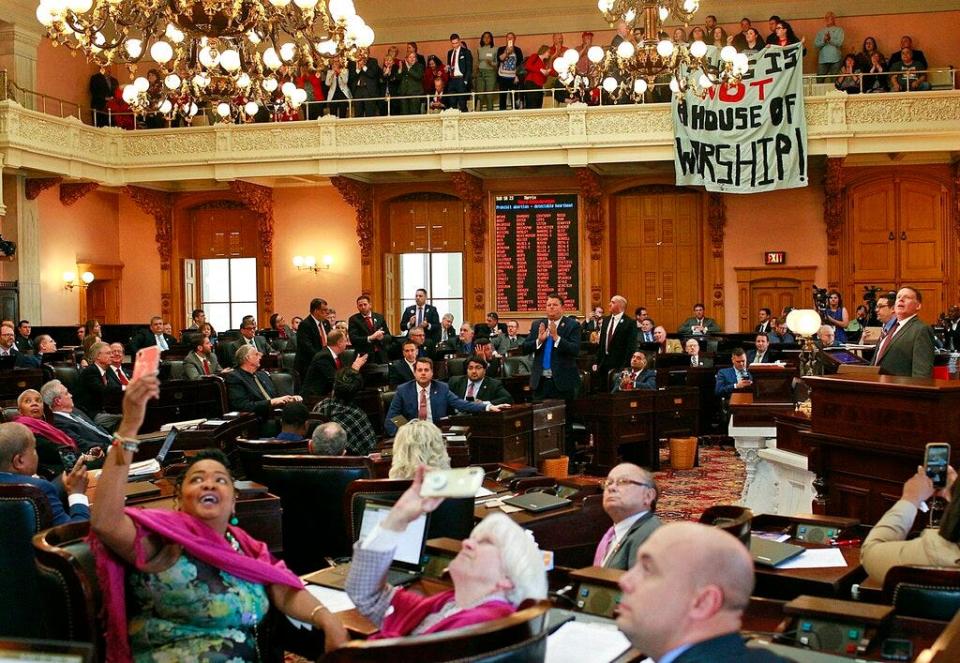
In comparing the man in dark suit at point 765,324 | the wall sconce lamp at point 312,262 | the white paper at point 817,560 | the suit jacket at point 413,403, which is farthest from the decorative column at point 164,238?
the white paper at point 817,560

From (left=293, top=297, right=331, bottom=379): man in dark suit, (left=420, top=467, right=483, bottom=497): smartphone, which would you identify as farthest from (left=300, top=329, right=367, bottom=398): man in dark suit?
(left=420, top=467, right=483, bottom=497): smartphone

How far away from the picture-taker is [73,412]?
6699mm

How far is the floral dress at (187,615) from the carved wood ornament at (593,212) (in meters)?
14.7

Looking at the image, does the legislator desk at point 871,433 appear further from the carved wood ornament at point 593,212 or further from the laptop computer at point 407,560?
the carved wood ornament at point 593,212

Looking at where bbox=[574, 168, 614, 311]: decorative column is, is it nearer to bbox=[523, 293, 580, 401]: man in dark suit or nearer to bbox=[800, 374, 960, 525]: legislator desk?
bbox=[523, 293, 580, 401]: man in dark suit

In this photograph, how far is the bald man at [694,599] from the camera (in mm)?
1802

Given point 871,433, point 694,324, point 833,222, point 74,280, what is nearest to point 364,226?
point 74,280

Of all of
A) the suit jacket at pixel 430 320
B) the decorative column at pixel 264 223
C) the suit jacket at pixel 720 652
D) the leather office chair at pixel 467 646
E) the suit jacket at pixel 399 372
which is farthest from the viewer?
the decorative column at pixel 264 223

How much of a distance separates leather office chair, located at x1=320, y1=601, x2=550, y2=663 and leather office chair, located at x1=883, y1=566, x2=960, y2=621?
118 cm

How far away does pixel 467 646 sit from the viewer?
190 centimetres

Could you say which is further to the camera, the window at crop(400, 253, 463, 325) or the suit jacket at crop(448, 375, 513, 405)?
the window at crop(400, 253, 463, 325)

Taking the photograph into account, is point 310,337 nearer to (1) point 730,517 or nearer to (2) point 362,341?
(2) point 362,341

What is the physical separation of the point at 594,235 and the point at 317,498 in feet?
44.0

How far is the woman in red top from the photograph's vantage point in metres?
16.7
